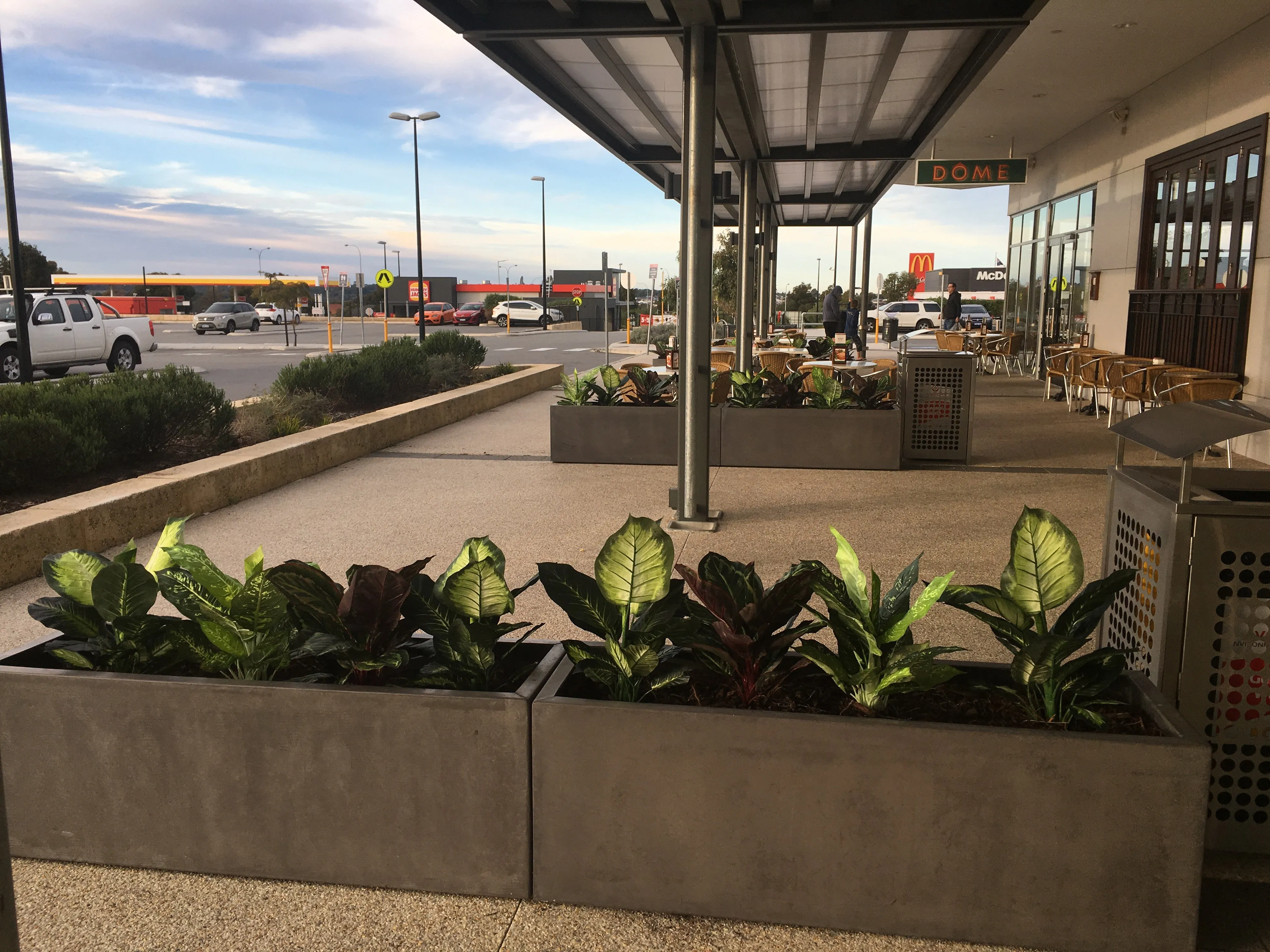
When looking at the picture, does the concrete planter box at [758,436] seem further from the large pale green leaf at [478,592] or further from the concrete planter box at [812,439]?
the large pale green leaf at [478,592]

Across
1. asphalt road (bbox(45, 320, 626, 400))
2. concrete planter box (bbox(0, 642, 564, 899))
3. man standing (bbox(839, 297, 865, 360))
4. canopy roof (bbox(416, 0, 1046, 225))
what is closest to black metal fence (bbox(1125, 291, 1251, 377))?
canopy roof (bbox(416, 0, 1046, 225))

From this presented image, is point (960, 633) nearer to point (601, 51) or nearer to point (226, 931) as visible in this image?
point (226, 931)

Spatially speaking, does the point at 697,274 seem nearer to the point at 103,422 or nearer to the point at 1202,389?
the point at 103,422

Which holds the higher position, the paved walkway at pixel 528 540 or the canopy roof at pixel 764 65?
the canopy roof at pixel 764 65

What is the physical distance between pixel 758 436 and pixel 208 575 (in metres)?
6.84

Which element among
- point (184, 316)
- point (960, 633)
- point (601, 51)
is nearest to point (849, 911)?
point (960, 633)

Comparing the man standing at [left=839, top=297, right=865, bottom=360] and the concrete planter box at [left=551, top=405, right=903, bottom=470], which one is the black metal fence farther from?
the man standing at [left=839, top=297, right=865, bottom=360]

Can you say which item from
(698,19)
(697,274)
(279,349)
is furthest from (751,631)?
(279,349)

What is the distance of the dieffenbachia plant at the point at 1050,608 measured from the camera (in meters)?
2.44

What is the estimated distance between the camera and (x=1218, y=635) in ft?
8.43

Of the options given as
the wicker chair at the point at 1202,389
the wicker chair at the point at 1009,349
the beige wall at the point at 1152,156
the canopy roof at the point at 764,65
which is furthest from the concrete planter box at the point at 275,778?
the wicker chair at the point at 1009,349

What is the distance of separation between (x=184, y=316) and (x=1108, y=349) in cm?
7071

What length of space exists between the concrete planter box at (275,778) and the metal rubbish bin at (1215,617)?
1.58 m

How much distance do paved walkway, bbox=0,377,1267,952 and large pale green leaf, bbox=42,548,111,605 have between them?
0.68 meters
